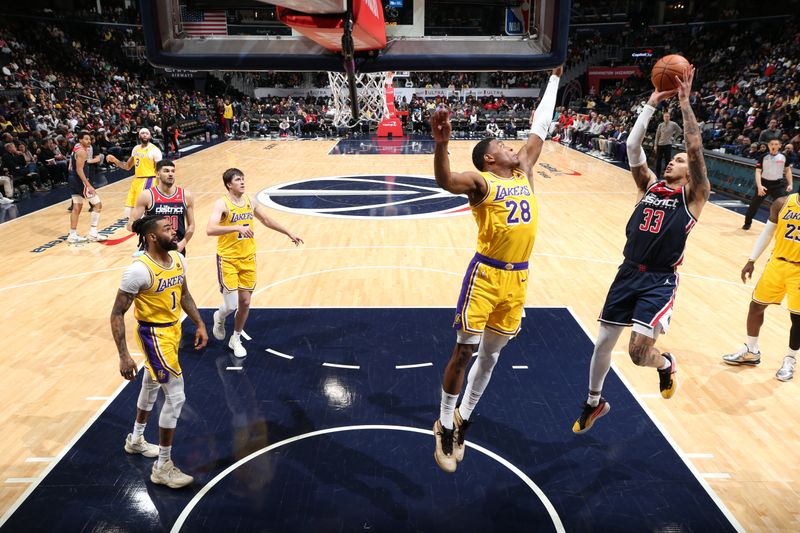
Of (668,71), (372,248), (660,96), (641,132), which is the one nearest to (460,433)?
(641,132)

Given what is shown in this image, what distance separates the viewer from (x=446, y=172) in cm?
325

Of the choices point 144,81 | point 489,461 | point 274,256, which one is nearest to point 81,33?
point 144,81

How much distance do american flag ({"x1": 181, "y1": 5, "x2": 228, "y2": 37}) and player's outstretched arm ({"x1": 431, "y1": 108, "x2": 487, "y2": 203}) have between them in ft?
5.86

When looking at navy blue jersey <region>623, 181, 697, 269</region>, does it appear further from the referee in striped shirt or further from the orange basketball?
the referee in striped shirt

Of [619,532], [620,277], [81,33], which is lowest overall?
[619,532]

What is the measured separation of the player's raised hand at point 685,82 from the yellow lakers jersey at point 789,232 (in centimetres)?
225

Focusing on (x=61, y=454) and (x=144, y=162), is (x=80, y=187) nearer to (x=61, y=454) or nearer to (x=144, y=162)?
(x=144, y=162)

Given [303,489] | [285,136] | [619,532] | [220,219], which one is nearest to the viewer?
[619,532]

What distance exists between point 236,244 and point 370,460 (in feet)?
8.27

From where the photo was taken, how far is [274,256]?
912cm

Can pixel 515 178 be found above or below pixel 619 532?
above

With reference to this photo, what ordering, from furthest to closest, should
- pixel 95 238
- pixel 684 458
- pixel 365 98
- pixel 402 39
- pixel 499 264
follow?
pixel 365 98 < pixel 95 238 < pixel 684 458 < pixel 402 39 < pixel 499 264

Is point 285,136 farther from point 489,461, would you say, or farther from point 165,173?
point 489,461

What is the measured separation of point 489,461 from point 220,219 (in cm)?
321
